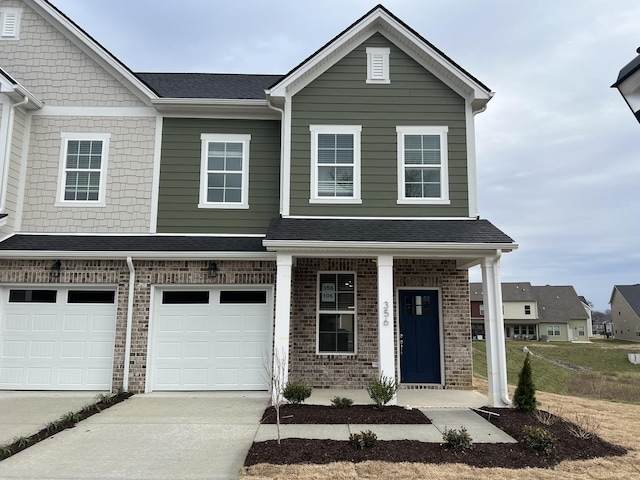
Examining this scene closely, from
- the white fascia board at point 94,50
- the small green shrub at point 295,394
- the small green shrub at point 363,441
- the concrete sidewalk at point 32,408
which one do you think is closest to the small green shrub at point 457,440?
the small green shrub at point 363,441

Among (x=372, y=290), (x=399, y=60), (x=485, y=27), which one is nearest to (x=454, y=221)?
(x=372, y=290)

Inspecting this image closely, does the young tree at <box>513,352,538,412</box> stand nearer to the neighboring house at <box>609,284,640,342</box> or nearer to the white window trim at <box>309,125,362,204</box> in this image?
the white window trim at <box>309,125,362,204</box>

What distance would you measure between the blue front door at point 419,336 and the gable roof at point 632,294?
55.3m

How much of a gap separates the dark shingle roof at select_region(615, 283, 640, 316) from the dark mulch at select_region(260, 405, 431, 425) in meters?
58.2

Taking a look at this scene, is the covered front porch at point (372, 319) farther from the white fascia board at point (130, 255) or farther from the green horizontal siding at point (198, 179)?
the green horizontal siding at point (198, 179)

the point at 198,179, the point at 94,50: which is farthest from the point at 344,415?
the point at 94,50

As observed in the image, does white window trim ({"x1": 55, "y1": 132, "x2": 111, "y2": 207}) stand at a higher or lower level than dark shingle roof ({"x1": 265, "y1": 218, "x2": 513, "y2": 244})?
higher

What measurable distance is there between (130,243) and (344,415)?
5.75 metres

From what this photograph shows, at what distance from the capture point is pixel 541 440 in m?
5.64

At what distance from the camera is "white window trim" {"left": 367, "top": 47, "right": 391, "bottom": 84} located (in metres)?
9.95

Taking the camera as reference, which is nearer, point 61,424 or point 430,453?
point 430,453

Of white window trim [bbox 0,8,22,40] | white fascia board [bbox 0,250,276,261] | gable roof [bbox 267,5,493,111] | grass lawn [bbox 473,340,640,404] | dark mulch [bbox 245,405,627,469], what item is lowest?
grass lawn [bbox 473,340,640,404]

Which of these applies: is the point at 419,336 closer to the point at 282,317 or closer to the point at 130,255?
the point at 282,317

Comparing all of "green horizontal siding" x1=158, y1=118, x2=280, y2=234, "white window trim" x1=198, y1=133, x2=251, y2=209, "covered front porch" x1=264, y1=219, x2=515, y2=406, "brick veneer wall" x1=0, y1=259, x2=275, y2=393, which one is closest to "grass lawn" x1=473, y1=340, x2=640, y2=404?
"covered front porch" x1=264, y1=219, x2=515, y2=406
